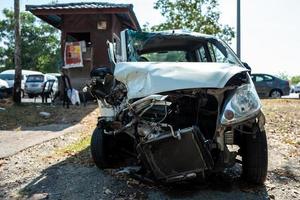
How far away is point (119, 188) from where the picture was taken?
4953mm

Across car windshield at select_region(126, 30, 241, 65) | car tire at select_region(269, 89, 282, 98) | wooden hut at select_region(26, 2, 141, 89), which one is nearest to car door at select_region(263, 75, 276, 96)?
car tire at select_region(269, 89, 282, 98)

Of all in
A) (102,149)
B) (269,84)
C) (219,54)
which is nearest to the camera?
(102,149)

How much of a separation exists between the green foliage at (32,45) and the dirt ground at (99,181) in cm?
4598

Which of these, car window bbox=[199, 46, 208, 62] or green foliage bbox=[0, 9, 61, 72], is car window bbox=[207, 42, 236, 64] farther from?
green foliage bbox=[0, 9, 61, 72]

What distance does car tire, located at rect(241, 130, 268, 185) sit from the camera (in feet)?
15.9

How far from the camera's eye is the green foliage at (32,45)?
50438 mm

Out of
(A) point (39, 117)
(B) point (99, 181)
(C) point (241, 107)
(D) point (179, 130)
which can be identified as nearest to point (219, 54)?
(C) point (241, 107)

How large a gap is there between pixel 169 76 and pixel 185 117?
1.64 ft

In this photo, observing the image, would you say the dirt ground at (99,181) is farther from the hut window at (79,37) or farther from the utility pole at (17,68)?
the hut window at (79,37)

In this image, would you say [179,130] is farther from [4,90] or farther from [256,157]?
[4,90]

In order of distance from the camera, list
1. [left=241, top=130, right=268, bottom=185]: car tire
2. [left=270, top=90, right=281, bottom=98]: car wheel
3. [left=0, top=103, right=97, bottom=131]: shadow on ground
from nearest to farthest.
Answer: [left=241, top=130, right=268, bottom=185]: car tire → [left=0, top=103, right=97, bottom=131]: shadow on ground → [left=270, top=90, right=281, bottom=98]: car wheel

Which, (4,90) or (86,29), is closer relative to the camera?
(86,29)

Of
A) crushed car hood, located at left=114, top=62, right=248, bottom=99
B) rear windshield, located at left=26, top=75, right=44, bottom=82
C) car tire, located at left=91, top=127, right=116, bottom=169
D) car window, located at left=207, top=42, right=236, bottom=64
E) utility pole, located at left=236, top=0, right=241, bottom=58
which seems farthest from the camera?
rear windshield, located at left=26, top=75, right=44, bottom=82

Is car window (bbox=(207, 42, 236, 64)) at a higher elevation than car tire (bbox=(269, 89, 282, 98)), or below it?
higher
